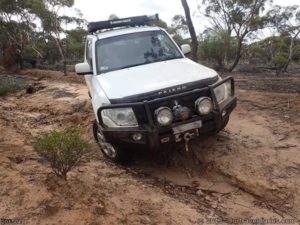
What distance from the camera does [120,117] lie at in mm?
4895

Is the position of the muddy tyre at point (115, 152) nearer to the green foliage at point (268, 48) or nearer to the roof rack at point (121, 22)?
the roof rack at point (121, 22)

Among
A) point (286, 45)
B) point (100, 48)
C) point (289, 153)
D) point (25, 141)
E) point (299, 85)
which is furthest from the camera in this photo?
point (286, 45)

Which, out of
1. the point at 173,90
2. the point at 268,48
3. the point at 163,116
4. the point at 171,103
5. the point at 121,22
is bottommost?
the point at 268,48

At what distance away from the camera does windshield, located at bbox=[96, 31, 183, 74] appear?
19.9 ft

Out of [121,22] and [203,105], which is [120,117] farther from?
[121,22]

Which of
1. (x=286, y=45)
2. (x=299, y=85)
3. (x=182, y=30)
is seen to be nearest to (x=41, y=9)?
(x=182, y=30)

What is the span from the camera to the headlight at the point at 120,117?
484 cm

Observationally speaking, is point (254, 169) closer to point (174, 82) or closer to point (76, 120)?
point (174, 82)

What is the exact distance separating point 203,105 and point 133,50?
6.06 feet

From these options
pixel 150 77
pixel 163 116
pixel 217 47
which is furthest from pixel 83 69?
pixel 217 47

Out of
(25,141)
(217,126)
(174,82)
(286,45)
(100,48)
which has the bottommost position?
(286,45)

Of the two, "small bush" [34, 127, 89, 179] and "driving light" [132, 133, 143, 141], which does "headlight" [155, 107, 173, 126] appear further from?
"small bush" [34, 127, 89, 179]

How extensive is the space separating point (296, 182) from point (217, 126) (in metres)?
1.16

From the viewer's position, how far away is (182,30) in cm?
3152
